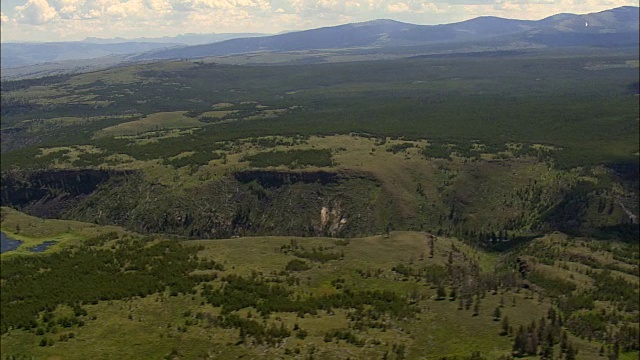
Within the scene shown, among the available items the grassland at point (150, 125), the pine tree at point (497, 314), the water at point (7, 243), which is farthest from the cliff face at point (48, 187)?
the pine tree at point (497, 314)

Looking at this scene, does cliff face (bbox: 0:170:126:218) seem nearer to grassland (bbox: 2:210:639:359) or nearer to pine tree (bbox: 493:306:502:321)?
grassland (bbox: 2:210:639:359)

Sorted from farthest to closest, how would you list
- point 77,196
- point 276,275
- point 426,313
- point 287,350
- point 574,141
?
1. point 574,141
2. point 77,196
3. point 276,275
4. point 426,313
5. point 287,350

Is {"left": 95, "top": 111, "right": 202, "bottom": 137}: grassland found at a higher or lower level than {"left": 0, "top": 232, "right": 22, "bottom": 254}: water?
higher

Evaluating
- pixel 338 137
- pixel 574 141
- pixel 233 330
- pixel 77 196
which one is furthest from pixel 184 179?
pixel 574 141

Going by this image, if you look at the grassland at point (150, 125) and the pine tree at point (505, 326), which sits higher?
the grassland at point (150, 125)

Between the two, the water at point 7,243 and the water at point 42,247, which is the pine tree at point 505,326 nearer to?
the water at point 42,247

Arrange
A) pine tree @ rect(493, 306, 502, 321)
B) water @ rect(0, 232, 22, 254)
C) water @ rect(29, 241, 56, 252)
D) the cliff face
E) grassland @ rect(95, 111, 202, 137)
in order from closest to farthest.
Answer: pine tree @ rect(493, 306, 502, 321)
water @ rect(29, 241, 56, 252)
water @ rect(0, 232, 22, 254)
the cliff face
grassland @ rect(95, 111, 202, 137)

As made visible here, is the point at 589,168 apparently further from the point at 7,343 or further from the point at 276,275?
the point at 7,343

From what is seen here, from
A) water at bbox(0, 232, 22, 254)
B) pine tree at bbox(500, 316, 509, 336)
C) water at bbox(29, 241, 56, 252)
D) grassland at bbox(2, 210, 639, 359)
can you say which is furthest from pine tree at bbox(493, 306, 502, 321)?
water at bbox(0, 232, 22, 254)
